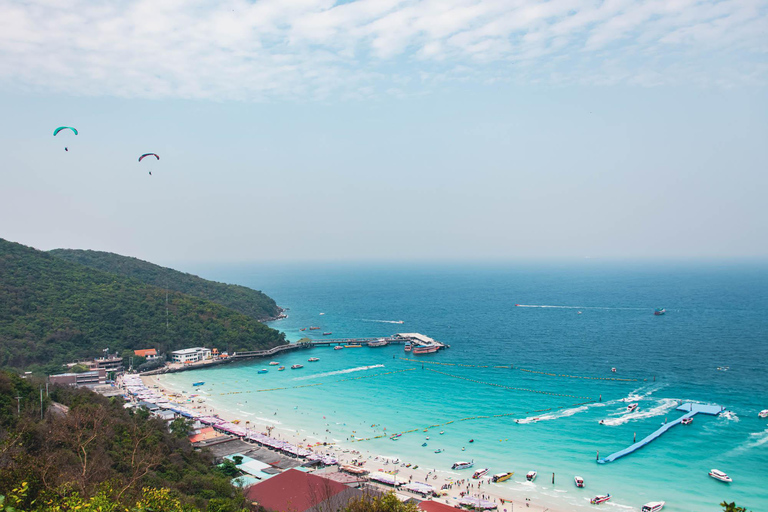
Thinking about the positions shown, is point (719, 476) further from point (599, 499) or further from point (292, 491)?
point (292, 491)

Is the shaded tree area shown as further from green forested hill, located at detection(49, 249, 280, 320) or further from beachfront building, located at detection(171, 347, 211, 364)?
green forested hill, located at detection(49, 249, 280, 320)

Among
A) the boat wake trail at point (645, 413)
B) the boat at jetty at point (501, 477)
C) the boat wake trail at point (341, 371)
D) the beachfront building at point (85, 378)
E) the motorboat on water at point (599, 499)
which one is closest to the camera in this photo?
the motorboat on water at point (599, 499)

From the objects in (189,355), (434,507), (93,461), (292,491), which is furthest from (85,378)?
(434,507)

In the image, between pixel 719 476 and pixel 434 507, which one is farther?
pixel 719 476

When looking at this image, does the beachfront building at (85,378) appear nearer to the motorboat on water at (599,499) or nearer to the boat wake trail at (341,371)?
the boat wake trail at (341,371)

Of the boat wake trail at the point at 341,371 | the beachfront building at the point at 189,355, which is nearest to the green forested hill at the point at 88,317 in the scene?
the beachfront building at the point at 189,355

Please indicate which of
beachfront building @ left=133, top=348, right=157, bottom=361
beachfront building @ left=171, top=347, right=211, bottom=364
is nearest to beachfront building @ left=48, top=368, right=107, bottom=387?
beachfront building @ left=133, top=348, right=157, bottom=361

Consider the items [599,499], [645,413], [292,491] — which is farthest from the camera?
[645,413]
